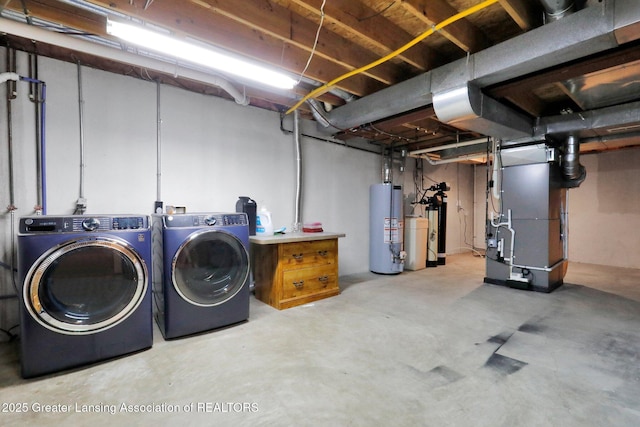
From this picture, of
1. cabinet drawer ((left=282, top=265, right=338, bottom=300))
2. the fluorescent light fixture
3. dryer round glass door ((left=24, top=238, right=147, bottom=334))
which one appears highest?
the fluorescent light fixture

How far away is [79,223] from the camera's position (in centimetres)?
201

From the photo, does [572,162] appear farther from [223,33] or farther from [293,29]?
[223,33]

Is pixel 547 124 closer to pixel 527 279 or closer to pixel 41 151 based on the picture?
pixel 527 279

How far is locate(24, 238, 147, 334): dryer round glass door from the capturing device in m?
1.88

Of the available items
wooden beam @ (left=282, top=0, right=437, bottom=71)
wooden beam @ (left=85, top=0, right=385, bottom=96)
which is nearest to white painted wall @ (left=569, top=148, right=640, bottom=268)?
wooden beam @ (left=282, top=0, right=437, bottom=71)

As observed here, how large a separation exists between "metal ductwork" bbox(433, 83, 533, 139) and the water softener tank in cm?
177

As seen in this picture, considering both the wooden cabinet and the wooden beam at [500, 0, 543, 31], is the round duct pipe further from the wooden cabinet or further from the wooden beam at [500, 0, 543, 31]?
the wooden cabinet

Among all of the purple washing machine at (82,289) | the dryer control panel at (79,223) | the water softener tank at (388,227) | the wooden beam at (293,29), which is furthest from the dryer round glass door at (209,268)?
the water softener tank at (388,227)

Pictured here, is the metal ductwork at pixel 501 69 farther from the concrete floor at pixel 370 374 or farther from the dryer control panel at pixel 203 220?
the concrete floor at pixel 370 374

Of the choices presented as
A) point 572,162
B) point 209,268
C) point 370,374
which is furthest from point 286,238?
point 572,162

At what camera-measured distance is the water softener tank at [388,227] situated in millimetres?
4969

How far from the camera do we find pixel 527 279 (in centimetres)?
418

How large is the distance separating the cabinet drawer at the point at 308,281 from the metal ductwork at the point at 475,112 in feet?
7.03

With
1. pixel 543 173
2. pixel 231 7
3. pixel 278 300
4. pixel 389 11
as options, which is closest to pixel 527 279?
pixel 543 173
